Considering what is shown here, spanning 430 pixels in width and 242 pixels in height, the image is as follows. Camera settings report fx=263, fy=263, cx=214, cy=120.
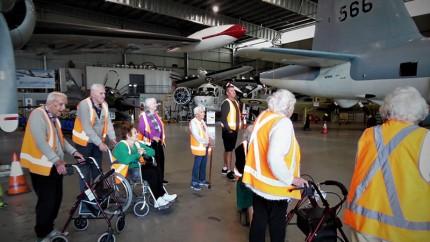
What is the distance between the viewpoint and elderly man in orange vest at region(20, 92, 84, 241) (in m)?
2.40

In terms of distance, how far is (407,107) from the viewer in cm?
149

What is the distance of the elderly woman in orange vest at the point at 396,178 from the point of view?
139 cm

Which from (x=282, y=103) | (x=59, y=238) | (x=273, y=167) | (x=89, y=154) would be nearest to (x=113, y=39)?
(x=89, y=154)

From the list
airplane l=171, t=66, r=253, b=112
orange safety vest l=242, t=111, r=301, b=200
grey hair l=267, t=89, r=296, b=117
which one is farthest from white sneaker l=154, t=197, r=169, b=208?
airplane l=171, t=66, r=253, b=112

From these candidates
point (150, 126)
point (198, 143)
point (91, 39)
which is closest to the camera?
point (150, 126)

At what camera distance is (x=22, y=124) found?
13148 mm

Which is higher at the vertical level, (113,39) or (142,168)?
(113,39)

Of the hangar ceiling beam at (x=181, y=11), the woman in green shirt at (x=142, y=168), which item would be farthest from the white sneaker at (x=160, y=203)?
the hangar ceiling beam at (x=181, y=11)

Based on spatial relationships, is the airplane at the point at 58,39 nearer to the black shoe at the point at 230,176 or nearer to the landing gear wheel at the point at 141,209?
the landing gear wheel at the point at 141,209

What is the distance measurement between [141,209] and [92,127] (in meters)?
1.21

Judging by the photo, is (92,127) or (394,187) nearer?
(394,187)

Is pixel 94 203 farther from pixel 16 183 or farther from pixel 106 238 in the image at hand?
pixel 16 183

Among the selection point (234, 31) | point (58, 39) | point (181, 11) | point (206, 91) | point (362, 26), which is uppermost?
point (181, 11)

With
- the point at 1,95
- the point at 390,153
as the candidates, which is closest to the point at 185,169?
the point at 1,95
